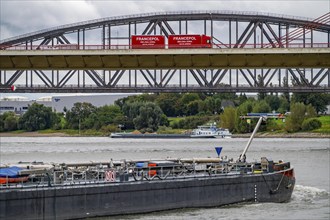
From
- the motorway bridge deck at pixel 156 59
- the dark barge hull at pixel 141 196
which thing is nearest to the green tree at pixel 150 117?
the motorway bridge deck at pixel 156 59

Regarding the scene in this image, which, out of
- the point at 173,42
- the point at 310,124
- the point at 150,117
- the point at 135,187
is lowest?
the point at 135,187

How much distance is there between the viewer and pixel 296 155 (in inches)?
3772

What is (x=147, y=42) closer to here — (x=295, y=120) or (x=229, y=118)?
(x=295, y=120)

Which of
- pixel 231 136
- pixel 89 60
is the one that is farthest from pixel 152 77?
pixel 231 136

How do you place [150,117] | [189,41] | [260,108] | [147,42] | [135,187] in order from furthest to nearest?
[150,117] < [260,108] < [147,42] < [189,41] < [135,187]

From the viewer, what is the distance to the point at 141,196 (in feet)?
136

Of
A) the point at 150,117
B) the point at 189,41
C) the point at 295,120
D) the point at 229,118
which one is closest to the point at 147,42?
the point at 189,41

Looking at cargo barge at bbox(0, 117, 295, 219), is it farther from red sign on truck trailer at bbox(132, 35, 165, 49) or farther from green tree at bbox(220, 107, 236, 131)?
green tree at bbox(220, 107, 236, 131)

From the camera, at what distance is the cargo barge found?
37.2m

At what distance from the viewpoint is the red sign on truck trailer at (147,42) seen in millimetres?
82375

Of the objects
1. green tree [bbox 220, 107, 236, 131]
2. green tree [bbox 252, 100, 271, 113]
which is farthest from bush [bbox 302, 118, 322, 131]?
green tree [bbox 220, 107, 236, 131]

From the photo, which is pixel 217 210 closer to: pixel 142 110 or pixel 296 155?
pixel 296 155

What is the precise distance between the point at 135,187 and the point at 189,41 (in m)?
42.9

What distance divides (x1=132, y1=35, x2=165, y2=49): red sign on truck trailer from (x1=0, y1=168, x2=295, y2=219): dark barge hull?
34.8 m
